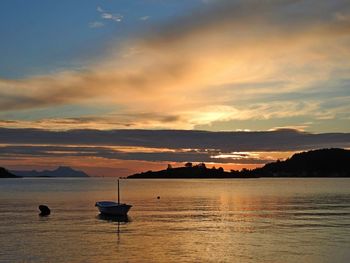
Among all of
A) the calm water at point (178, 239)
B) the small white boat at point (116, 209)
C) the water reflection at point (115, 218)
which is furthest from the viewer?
the small white boat at point (116, 209)

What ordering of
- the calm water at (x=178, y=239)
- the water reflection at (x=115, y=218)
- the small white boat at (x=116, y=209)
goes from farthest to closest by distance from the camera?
the small white boat at (x=116, y=209) < the water reflection at (x=115, y=218) < the calm water at (x=178, y=239)

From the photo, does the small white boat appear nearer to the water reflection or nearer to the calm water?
the water reflection

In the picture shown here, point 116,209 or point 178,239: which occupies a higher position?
point 116,209

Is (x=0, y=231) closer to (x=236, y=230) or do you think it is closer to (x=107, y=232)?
(x=107, y=232)

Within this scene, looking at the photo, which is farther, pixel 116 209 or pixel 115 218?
pixel 116 209

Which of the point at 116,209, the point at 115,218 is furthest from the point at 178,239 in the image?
the point at 116,209

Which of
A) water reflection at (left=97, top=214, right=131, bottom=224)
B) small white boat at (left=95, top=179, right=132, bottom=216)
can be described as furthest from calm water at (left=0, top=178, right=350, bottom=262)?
small white boat at (left=95, top=179, right=132, bottom=216)

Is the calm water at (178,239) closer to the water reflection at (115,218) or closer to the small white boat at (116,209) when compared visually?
the water reflection at (115,218)

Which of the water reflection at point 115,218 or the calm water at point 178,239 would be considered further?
the water reflection at point 115,218

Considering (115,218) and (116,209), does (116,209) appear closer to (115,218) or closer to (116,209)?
(116,209)

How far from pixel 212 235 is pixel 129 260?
15.1 metres

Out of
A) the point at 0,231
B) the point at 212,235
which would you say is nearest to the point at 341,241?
the point at 212,235

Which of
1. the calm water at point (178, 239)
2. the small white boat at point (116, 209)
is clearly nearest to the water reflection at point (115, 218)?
the small white boat at point (116, 209)

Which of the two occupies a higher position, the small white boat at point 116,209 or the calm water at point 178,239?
the small white boat at point 116,209
